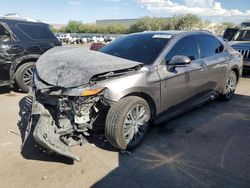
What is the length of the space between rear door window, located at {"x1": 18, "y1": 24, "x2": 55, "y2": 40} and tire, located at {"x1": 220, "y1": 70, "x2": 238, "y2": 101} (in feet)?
16.0

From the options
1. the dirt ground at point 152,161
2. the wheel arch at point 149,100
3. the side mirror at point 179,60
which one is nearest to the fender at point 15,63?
the dirt ground at point 152,161

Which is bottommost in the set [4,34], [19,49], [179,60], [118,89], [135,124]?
[135,124]

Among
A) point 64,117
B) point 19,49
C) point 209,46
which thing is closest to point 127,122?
point 64,117

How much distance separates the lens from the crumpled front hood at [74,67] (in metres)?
3.50

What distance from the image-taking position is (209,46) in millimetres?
5551

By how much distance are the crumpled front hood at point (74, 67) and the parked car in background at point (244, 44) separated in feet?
22.7

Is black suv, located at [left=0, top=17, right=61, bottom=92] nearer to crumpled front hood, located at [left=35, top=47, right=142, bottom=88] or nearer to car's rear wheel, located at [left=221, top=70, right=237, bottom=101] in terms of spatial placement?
crumpled front hood, located at [left=35, top=47, right=142, bottom=88]

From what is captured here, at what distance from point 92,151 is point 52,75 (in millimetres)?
1212

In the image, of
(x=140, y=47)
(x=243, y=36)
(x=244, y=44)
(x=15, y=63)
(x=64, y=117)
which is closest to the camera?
(x=64, y=117)

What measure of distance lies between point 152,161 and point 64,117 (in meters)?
1.31

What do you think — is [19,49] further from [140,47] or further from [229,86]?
[229,86]

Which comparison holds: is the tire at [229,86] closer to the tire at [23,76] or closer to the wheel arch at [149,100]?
the wheel arch at [149,100]

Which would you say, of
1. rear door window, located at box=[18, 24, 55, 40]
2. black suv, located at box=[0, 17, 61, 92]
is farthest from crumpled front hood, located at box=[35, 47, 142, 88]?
rear door window, located at box=[18, 24, 55, 40]

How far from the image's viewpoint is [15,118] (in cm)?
536
